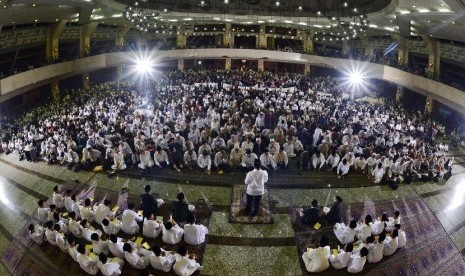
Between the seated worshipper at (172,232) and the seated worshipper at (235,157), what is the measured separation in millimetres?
3846

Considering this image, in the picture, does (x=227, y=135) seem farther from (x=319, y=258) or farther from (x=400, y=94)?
(x=400, y=94)

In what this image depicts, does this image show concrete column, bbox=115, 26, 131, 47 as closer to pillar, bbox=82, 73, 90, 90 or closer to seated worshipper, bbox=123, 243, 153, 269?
pillar, bbox=82, 73, 90, 90

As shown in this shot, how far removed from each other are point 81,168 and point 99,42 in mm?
22228

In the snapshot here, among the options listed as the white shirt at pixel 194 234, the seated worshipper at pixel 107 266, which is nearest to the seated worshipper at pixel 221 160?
the white shirt at pixel 194 234

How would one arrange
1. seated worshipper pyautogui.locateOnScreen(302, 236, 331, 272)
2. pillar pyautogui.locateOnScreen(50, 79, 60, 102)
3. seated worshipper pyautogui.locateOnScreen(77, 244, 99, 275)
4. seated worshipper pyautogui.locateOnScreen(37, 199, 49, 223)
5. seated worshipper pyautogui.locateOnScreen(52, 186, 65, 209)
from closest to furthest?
1. seated worshipper pyautogui.locateOnScreen(77, 244, 99, 275)
2. seated worshipper pyautogui.locateOnScreen(302, 236, 331, 272)
3. seated worshipper pyautogui.locateOnScreen(37, 199, 49, 223)
4. seated worshipper pyautogui.locateOnScreen(52, 186, 65, 209)
5. pillar pyautogui.locateOnScreen(50, 79, 60, 102)

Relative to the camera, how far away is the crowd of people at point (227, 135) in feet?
36.7

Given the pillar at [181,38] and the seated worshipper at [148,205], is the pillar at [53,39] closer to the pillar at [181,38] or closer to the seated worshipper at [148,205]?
the pillar at [181,38]

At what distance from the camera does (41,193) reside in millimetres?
10109

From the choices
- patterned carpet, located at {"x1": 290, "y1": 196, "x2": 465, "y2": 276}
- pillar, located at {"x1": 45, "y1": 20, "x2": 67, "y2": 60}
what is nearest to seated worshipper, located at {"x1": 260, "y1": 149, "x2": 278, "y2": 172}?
patterned carpet, located at {"x1": 290, "y1": 196, "x2": 465, "y2": 276}

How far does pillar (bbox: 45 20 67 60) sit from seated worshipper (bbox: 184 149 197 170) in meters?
16.2

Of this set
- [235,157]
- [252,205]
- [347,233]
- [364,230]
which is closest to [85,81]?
[235,157]

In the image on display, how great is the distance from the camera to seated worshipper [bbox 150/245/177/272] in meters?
6.79

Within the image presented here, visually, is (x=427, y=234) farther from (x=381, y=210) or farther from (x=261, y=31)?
(x=261, y=31)

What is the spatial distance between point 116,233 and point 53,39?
64.0 feet
